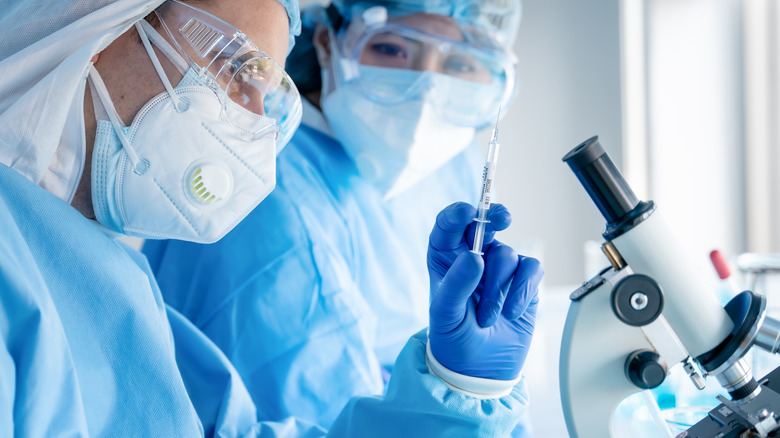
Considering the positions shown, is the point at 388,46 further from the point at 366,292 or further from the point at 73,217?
the point at 73,217

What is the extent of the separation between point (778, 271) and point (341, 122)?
39.8 inches

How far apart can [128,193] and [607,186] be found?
0.63 metres

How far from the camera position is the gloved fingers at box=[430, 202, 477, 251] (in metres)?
0.84

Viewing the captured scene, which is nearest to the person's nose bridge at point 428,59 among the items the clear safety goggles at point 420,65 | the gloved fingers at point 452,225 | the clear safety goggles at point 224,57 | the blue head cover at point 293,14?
the clear safety goggles at point 420,65

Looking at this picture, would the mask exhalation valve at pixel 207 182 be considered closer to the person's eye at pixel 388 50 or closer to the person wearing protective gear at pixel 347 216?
the person wearing protective gear at pixel 347 216

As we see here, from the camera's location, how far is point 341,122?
1.47 metres

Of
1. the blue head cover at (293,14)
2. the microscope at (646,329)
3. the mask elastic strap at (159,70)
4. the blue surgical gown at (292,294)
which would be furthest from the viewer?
the blue surgical gown at (292,294)

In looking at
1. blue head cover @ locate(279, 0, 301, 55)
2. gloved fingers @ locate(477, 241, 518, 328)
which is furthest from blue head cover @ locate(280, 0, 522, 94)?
gloved fingers @ locate(477, 241, 518, 328)

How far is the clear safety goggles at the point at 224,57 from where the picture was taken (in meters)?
0.90

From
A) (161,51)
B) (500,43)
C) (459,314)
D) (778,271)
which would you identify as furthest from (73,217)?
(778,271)

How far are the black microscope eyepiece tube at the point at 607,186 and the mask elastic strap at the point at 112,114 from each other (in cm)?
57

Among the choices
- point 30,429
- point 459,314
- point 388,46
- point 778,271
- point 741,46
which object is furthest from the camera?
point 741,46

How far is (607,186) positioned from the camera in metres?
0.69

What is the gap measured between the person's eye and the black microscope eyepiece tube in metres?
0.85
